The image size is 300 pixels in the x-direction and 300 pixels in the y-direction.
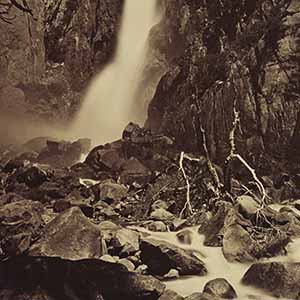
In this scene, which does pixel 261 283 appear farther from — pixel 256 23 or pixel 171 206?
pixel 256 23

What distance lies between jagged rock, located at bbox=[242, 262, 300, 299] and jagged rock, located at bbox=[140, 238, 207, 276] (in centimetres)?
161

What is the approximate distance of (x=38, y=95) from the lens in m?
39.5

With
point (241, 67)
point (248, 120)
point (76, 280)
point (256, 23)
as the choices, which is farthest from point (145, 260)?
point (256, 23)

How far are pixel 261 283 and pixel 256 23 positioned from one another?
1713cm

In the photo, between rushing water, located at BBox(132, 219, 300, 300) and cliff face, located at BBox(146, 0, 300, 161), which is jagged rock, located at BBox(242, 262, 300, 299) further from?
cliff face, located at BBox(146, 0, 300, 161)

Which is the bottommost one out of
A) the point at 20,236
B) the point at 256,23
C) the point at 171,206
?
the point at 171,206

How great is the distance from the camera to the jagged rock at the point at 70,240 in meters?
13.1

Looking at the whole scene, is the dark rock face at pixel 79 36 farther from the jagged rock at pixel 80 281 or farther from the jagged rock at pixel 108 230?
the jagged rock at pixel 80 281

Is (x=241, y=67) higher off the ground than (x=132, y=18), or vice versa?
(x=132, y=18)

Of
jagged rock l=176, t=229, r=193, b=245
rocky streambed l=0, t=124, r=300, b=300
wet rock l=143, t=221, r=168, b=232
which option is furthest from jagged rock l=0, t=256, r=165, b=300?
wet rock l=143, t=221, r=168, b=232

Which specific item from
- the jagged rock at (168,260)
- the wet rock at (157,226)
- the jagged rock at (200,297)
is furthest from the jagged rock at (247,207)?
the jagged rock at (200,297)

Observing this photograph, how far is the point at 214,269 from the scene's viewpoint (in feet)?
45.1

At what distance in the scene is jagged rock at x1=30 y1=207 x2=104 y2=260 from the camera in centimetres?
1311

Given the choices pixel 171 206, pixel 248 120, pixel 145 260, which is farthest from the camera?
pixel 248 120
